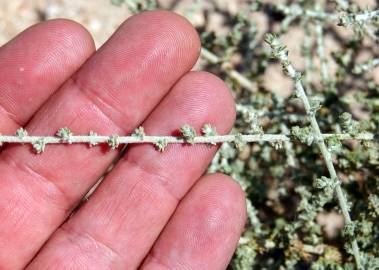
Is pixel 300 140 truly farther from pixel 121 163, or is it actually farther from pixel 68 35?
pixel 68 35

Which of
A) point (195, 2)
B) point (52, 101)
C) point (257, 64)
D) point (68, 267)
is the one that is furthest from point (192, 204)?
point (195, 2)

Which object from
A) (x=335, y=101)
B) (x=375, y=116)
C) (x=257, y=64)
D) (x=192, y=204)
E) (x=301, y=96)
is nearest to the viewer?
(x=301, y=96)

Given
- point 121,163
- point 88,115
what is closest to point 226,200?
point 121,163

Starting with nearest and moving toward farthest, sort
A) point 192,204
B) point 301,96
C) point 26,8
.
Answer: point 301,96 → point 192,204 → point 26,8

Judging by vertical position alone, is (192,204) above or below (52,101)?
below

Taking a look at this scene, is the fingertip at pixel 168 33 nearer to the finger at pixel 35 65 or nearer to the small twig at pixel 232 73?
the finger at pixel 35 65

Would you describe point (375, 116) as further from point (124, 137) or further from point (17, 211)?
point (17, 211)

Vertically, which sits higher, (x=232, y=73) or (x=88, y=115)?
(x=88, y=115)

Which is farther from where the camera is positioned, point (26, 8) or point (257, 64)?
point (26, 8)
